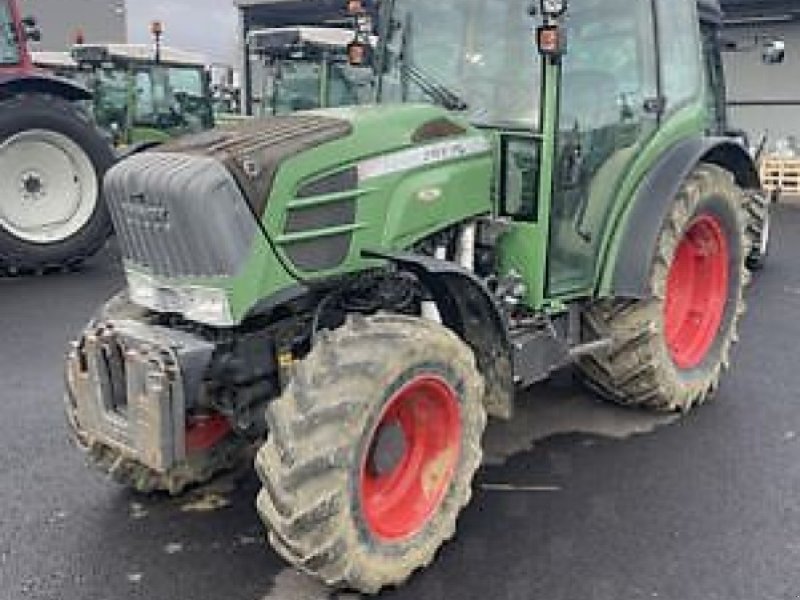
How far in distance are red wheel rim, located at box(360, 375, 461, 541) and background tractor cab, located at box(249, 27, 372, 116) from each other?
24.8 ft

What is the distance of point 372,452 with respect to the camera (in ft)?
10.4

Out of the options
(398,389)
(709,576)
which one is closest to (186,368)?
(398,389)

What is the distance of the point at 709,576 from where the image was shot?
3.22m

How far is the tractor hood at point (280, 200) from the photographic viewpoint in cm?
311

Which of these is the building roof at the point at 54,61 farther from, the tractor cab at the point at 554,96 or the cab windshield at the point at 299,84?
the tractor cab at the point at 554,96

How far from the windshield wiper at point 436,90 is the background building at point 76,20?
70.3ft

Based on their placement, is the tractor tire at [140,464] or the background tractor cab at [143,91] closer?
A: the tractor tire at [140,464]

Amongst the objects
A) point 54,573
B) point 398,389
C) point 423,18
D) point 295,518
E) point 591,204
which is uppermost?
point 423,18

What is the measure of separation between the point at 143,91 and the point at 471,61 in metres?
9.44

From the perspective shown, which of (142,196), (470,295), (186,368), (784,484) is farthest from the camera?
(784,484)

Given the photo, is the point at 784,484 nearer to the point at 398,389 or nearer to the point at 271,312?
the point at 398,389

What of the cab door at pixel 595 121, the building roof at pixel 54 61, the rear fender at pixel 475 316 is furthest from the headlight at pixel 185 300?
the building roof at pixel 54 61

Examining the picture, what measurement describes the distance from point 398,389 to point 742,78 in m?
15.3

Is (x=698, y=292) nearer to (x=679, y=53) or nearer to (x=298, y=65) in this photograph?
(x=679, y=53)
